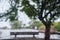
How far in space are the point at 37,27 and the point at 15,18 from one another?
1472mm

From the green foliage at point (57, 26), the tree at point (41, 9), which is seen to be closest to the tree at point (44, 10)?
the tree at point (41, 9)

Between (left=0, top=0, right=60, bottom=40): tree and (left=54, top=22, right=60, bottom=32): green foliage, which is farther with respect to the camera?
(left=54, top=22, right=60, bottom=32): green foliage

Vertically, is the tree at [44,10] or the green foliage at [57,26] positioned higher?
the tree at [44,10]

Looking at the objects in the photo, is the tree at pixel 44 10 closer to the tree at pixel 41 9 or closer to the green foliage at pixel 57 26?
the tree at pixel 41 9

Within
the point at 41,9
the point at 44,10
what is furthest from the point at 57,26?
the point at 41,9

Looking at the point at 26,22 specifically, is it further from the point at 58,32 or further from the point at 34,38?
the point at 58,32

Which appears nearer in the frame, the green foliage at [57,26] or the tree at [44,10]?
the tree at [44,10]

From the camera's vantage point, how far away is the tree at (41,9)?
482 cm

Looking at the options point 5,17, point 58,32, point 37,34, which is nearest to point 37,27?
point 37,34

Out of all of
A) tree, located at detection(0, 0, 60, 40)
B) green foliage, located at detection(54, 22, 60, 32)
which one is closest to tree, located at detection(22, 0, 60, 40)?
tree, located at detection(0, 0, 60, 40)

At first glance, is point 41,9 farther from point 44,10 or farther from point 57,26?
point 57,26

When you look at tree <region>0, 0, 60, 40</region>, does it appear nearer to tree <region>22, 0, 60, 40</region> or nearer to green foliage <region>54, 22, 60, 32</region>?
tree <region>22, 0, 60, 40</region>

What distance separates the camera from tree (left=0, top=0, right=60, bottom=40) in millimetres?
4820

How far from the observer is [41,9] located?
4926mm
